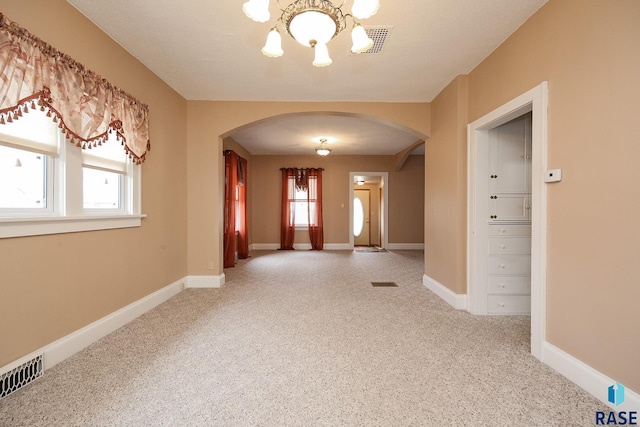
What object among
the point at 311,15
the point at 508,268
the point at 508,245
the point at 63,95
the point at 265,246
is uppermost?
the point at 311,15

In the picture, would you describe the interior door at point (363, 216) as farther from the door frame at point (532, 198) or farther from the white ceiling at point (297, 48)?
the door frame at point (532, 198)

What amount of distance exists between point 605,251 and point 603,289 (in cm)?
22

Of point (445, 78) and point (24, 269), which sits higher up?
point (445, 78)

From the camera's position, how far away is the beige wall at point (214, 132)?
3.60m

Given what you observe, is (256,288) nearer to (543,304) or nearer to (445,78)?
(543,304)

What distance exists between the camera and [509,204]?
9.02 ft

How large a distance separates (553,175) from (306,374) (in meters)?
2.13

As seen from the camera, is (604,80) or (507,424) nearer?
(507,424)

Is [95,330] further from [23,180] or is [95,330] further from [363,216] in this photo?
[363,216]

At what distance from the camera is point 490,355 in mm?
1975

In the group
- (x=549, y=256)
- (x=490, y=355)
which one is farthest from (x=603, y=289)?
(x=490, y=355)

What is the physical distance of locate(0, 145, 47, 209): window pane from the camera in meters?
1.61

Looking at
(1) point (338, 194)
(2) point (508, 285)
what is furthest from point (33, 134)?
(1) point (338, 194)

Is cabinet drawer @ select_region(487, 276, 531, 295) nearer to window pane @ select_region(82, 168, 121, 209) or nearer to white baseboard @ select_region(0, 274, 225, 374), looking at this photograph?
white baseboard @ select_region(0, 274, 225, 374)
